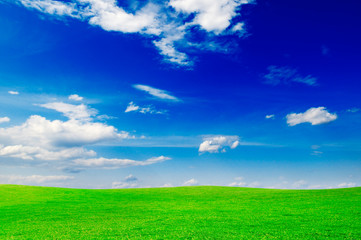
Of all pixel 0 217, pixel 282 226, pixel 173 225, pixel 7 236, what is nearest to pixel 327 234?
pixel 282 226

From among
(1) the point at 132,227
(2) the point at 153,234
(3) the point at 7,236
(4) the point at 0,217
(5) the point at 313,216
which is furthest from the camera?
(4) the point at 0,217

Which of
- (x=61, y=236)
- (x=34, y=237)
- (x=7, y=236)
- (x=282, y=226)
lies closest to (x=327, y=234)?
(x=282, y=226)

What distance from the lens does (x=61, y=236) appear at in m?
16.2

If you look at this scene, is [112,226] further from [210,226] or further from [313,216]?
[313,216]

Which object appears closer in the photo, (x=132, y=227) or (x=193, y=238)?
(x=193, y=238)

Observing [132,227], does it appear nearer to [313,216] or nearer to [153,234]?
[153,234]

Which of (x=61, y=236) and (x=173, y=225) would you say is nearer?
(x=61, y=236)

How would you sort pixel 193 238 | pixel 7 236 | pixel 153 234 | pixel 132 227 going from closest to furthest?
1. pixel 193 238
2. pixel 153 234
3. pixel 7 236
4. pixel 132 227

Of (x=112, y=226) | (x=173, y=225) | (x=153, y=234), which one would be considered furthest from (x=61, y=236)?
(x=173, y=225)

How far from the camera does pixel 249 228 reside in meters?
16.9

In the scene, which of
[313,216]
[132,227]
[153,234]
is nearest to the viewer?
[153,234]

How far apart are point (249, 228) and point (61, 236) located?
11740mm

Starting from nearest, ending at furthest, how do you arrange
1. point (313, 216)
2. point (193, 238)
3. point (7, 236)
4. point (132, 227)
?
point (193, 238) < point (7, 236) < point (132, 227) < point (313, 216)

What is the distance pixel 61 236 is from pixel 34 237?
164 centimetres
